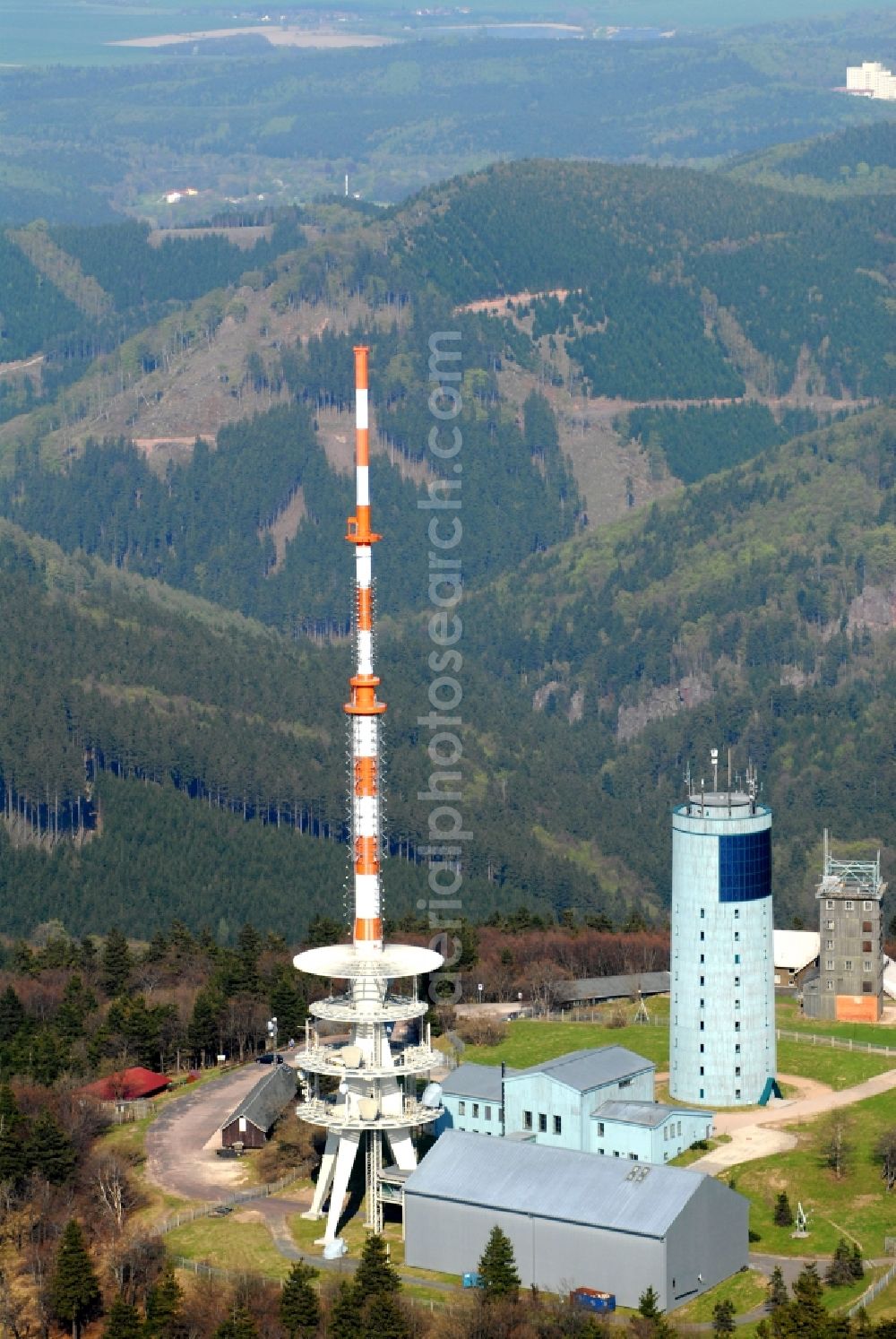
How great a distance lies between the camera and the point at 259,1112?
185 meters

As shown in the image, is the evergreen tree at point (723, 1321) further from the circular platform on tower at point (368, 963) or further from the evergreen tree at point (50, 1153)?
the evergreen tree at point (50, 1153)

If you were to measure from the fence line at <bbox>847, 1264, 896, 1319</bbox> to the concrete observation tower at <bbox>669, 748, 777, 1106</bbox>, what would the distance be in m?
30.7

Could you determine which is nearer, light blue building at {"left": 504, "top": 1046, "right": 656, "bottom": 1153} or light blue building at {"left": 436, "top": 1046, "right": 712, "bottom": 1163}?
light blue building at {"left": 436, "top": 1046, "right": 712, "bottom": 1163}

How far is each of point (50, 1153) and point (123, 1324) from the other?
23.2 m

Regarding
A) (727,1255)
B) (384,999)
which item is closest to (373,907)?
(384,999)

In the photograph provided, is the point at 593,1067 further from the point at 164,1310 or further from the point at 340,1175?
the point at 164,1310

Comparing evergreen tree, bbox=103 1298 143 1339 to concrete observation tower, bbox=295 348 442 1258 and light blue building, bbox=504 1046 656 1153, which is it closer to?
concrete observation tower, bbox=295 348 442 1258

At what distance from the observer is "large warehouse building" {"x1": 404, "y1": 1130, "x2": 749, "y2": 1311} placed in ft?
512

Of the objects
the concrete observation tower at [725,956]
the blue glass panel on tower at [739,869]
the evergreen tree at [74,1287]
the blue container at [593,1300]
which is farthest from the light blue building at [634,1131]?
the evergreen tree at [74,1287]

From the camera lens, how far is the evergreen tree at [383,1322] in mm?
149750

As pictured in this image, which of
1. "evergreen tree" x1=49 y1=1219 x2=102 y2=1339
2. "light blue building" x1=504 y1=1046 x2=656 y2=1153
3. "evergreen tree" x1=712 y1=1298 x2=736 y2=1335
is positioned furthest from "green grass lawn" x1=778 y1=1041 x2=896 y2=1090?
"evergreen tree" x1=49 y1=1219 x2=102 y2=1339

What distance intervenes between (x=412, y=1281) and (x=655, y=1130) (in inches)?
646

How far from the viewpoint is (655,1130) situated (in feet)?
558

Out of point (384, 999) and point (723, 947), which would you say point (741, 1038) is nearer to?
point (723, 947)
